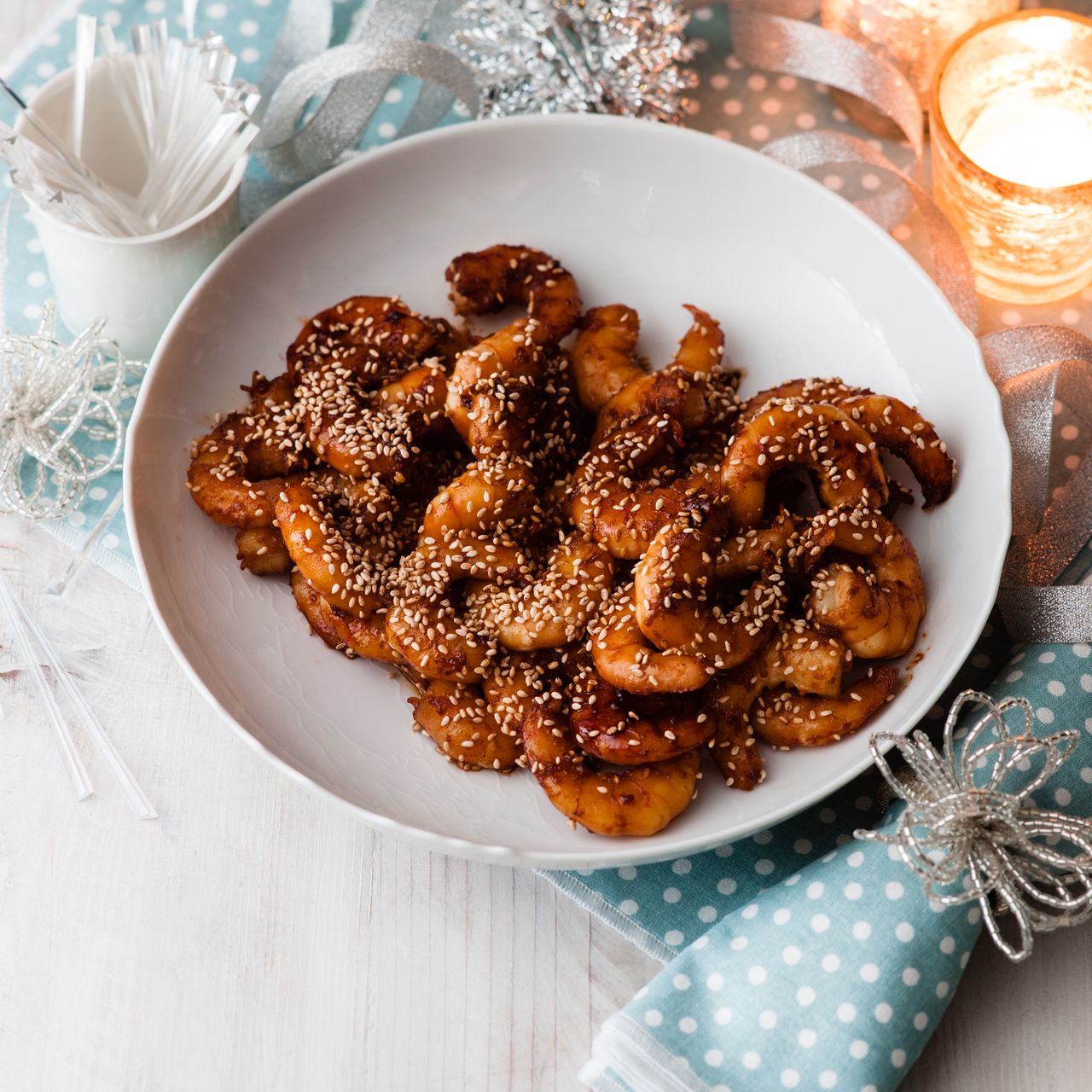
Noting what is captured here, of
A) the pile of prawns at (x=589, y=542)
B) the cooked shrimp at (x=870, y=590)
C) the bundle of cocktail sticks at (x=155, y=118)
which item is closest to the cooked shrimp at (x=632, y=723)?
the pile of prawns at (x=589, y=542)

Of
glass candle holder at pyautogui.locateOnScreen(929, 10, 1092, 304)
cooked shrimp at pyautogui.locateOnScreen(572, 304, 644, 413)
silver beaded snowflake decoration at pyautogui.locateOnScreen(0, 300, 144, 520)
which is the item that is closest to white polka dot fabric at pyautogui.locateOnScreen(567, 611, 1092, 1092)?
cooked shrimp at pyautogui.locateOnScreen(572, 304, 644, 413)

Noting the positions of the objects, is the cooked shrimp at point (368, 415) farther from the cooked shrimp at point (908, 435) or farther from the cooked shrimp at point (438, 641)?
the cooked shrimp at point (908, 435)

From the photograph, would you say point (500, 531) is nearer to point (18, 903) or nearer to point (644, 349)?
point (644, 349)

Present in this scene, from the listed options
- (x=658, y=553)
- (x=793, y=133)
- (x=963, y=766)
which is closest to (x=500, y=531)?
(x=658, y=553)

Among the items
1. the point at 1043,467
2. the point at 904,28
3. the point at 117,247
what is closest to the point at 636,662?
the point at 1043,467

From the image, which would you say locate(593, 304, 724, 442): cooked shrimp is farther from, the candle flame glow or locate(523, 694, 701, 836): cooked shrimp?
the candle flame glow

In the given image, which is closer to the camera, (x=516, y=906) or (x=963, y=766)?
(x=963, y=766)
